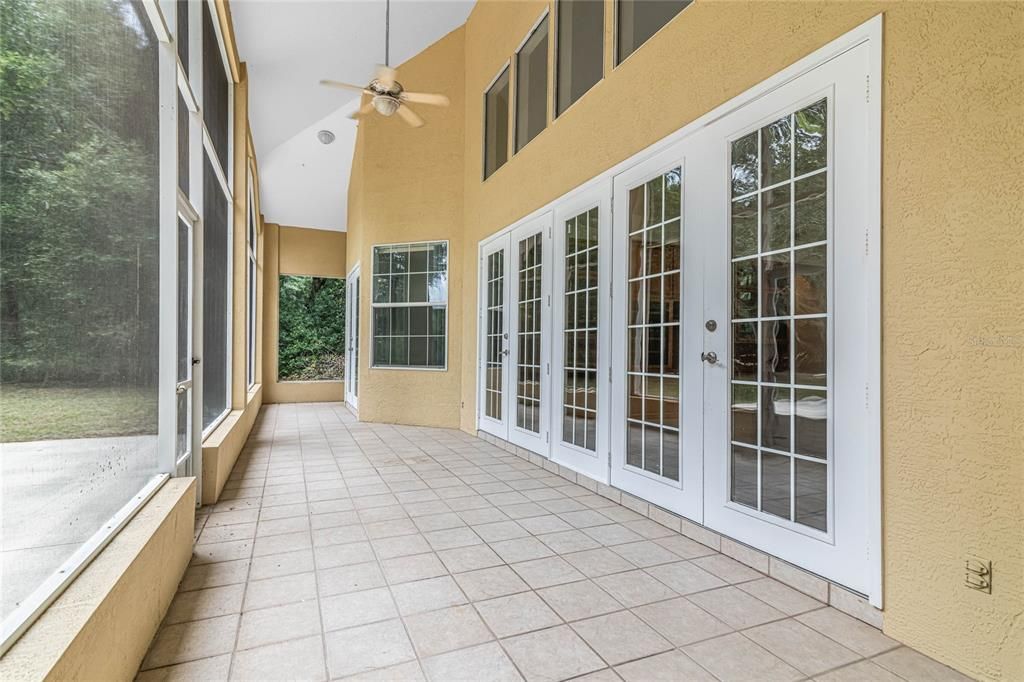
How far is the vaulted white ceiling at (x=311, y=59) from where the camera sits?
17.1 feet

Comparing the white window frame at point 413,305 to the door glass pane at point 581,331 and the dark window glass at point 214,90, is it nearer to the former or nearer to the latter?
the dark window glass at point 214,90

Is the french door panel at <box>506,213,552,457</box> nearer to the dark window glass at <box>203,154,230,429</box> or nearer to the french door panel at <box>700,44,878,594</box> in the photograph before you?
the french door panel at <box>700,44,878,594</box>

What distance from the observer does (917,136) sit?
183cm

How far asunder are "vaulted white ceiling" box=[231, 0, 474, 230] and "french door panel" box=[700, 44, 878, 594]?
454 centimetres

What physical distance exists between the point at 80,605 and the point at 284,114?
7.11 metres

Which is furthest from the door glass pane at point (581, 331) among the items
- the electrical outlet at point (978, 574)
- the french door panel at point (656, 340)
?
the electrical outlet at point (978, 574)

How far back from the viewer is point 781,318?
2.36m

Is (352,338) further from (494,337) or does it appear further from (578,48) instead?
(578,48)

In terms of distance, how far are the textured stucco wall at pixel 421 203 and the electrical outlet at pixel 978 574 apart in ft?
17.5

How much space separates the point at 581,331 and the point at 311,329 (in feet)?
28.2

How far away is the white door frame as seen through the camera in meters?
8.25

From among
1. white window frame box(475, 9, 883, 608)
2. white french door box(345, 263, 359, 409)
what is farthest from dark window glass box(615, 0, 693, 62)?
white french door box(345, 263, 359, 409)

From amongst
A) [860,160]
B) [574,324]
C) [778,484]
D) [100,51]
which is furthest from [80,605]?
[574,324]

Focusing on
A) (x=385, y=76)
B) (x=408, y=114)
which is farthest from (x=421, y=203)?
(x=385, y=76)
